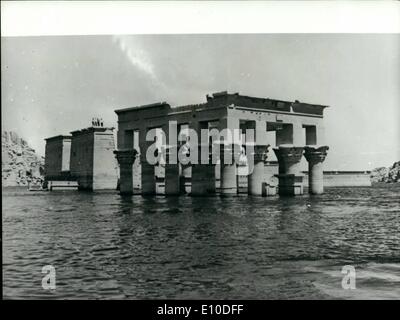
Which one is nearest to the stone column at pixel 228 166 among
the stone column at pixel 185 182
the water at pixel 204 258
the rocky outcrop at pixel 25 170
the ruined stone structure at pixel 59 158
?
the stone column at pixel 185 182

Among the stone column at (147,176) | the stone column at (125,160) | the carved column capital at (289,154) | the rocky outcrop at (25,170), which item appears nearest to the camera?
the carved column capital at (289,154)

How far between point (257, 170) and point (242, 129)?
20.5 feet

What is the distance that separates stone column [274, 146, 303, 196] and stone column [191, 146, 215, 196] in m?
6.60

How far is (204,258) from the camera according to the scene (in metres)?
14.1

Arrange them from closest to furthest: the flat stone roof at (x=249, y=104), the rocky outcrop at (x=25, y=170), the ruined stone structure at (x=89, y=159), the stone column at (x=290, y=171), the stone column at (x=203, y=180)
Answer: the flat stone roof at (x=249, y=104) < the stone column at (x=203, y=180) < the stone column at (x=290, y=171) < the ruined stone structure at (x=89, y=159) < the rocky outcrop at (x=25, y=170)

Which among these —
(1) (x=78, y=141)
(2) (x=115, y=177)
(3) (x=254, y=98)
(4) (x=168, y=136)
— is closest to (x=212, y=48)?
(3) (x=254, y=98)

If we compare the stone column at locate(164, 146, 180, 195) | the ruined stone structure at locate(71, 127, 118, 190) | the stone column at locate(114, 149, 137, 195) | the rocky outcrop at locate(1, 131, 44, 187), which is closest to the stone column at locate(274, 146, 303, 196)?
the stone column at locate(164, 146, 180, 195)

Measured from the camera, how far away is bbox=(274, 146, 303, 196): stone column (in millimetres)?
43875

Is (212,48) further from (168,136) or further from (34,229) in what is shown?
(168,136)

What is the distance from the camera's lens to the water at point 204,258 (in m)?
10.9

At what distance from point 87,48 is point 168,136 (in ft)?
95.5

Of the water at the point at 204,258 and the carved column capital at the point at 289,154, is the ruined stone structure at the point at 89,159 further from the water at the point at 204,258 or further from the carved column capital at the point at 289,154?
the water at the point at 204,258

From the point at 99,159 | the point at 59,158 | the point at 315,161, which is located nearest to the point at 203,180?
the point at 315,161

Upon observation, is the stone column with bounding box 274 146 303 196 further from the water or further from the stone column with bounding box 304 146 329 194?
the water
